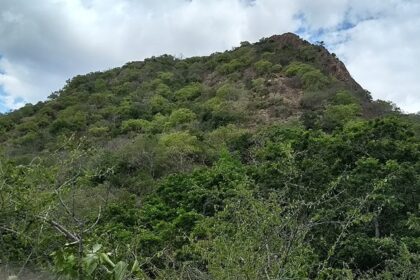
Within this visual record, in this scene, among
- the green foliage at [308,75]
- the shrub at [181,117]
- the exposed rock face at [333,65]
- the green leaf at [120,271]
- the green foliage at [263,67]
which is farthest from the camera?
the green foliage at [263,67]

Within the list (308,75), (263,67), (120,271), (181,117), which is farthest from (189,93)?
(120,271)

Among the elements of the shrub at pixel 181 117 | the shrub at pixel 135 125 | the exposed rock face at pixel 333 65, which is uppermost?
the exposed rock face at pixel 333 65

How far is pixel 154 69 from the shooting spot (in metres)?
59.6

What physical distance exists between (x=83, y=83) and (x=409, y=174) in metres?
44.8

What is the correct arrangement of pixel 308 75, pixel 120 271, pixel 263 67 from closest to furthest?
pixel 120 271, pixel 308 75, pixel 263 67

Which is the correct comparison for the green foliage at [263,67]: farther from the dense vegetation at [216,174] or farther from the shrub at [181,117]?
the shrub at [181,117]

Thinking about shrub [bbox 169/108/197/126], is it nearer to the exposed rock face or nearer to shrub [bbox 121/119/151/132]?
shrub [bbox 121/119/151/132]

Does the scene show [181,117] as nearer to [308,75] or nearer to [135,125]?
[135,125]

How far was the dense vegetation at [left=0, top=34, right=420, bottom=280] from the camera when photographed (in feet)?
13.1

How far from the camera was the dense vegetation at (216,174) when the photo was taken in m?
3.99

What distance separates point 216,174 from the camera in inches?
837

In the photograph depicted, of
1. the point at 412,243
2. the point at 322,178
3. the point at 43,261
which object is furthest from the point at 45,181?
the point at 322,178

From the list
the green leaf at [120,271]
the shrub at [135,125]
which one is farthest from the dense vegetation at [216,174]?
the shrub at [135,125]

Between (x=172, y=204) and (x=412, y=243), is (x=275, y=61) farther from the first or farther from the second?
(x=412, y=243)
